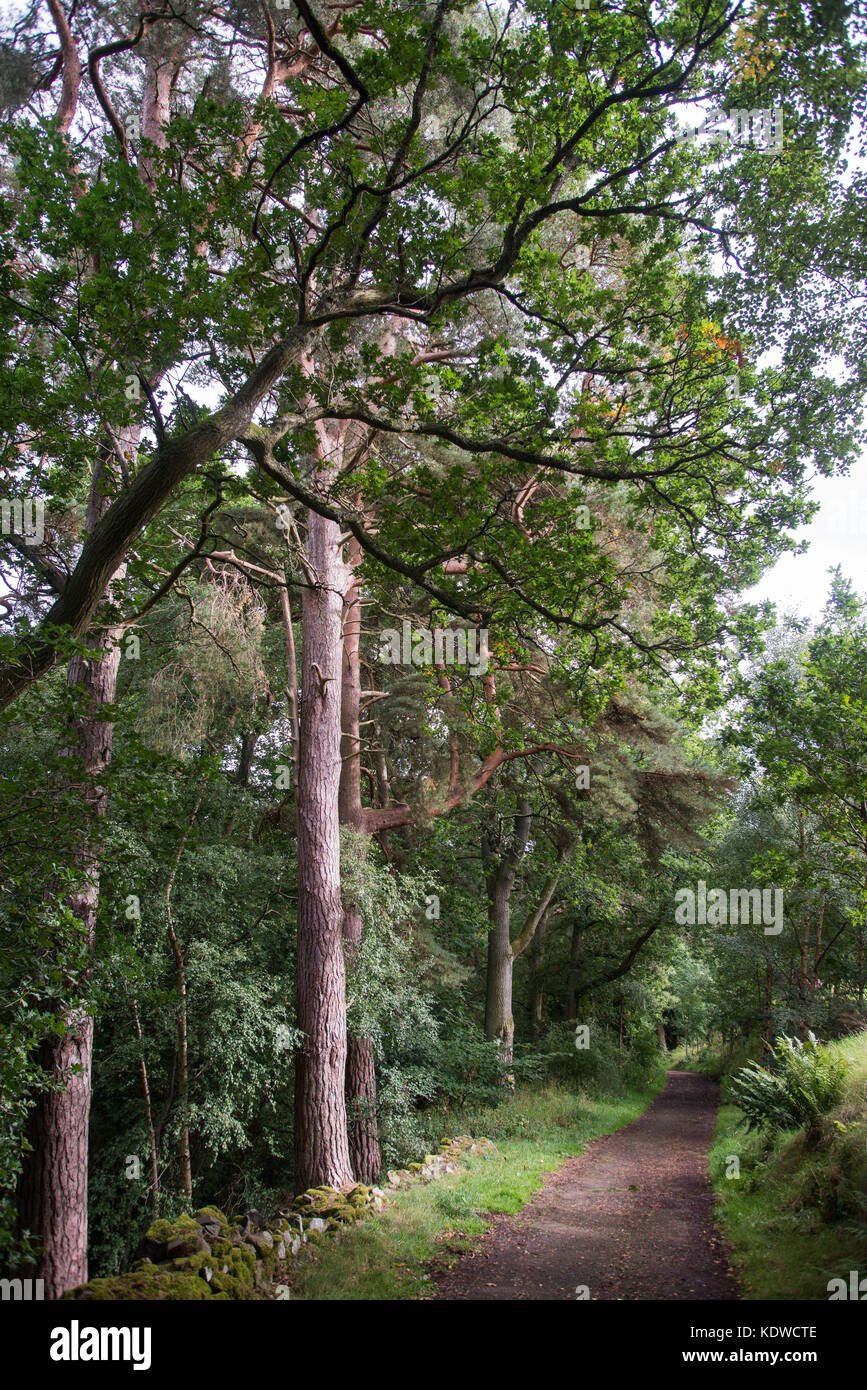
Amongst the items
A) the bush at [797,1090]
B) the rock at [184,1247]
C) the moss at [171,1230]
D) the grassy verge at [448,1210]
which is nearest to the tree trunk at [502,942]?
the grassy verge at [448,1210]

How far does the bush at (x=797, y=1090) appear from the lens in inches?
371

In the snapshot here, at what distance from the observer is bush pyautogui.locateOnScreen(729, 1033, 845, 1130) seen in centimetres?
942

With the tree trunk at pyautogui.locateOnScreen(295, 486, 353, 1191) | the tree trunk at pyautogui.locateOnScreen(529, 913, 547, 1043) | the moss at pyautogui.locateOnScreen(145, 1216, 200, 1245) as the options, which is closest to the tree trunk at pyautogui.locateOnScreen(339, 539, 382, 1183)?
the tree trunk at pyautogui.locateOnScreen(295, 486, 353, 1191)

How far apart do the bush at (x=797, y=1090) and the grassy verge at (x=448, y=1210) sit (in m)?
3.20

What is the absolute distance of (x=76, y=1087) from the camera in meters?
7.34

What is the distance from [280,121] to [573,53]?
7.07 ft

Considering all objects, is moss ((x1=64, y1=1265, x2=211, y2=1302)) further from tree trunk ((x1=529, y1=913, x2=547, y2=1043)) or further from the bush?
tree trunk ((x1=529, y1=913, x2=547, y2=1043))

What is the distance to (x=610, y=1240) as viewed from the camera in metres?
8.18

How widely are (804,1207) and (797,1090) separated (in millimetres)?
2360

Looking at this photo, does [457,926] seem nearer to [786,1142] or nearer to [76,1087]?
[786,1142]

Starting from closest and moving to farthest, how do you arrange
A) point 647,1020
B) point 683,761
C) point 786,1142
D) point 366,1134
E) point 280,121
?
point 280,121 → point 786,1142 → point 366,1134 → point 683,761 → point 647,1020

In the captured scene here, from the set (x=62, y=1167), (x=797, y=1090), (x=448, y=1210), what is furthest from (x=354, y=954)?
(x=797, y=1090)

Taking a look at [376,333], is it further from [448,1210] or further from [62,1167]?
[448,1210]
